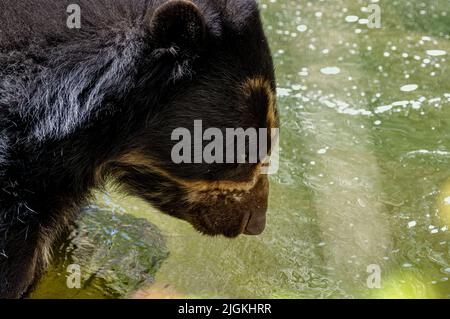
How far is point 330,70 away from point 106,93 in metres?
3.60

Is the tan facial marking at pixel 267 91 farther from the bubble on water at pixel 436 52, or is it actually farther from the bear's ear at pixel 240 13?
the bubble on water at pixel 436 52

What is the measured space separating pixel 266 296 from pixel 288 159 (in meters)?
1.49

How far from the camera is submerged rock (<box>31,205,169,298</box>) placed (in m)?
5.21

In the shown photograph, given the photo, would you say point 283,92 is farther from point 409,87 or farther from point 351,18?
point 351,18

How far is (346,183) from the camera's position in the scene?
602cm

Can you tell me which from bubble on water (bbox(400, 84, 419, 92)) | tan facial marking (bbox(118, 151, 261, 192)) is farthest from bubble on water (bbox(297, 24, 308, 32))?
tan facial marking (bbox(118, 151, 261, 192))

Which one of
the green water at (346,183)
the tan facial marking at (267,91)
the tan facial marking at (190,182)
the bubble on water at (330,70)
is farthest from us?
the bubble on water at (330,70)

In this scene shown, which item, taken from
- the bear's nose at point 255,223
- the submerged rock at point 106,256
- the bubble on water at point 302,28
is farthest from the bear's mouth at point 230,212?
the bubble on water at point 302,28

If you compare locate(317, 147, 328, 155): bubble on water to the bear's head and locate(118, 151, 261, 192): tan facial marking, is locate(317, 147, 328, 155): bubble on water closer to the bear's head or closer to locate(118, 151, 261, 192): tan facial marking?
the bear's head

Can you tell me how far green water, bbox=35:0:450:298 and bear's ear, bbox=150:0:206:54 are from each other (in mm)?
1691

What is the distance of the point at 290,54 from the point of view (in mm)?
7633

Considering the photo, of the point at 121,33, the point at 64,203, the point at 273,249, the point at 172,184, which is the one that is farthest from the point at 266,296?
the point at 121,33

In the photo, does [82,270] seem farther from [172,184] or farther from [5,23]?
[5,23]

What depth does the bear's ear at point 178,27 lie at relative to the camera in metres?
3.95
